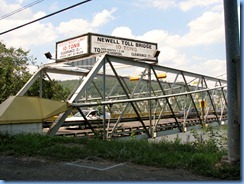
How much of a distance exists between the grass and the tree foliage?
17.9m

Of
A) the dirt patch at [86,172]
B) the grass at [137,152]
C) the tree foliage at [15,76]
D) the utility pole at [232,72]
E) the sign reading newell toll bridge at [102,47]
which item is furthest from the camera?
the tree foliage at [15,76]

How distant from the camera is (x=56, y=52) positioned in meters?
17.9

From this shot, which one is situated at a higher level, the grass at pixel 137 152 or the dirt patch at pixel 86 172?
the grass at pixel 137 152

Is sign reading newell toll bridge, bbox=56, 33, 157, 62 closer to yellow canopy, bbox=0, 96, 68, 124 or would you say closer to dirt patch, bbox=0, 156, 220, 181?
yellow canopy, bbox=0, 96, 68, 124

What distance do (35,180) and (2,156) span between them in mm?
2972

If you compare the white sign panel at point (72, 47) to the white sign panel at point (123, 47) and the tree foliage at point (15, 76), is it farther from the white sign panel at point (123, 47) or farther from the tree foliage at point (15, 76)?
the tree foliage at point (15, 76)

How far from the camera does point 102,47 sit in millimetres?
16141

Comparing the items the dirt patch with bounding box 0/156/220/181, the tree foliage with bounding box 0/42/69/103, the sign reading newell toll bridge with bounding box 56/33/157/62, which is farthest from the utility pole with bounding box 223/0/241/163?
the tree foliage with bounding box 0/42/69/103

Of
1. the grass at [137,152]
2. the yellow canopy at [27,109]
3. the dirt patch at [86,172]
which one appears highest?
the yellow canopy at [27,109]

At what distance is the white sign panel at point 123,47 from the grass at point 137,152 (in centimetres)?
715

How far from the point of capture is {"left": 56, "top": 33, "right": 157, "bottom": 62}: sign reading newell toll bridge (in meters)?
15.9

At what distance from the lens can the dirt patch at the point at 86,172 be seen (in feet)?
18.4

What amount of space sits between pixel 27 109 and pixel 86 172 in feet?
19.3

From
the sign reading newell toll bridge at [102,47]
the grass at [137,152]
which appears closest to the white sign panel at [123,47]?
the sign reading newell toll bridge at [102,47]
